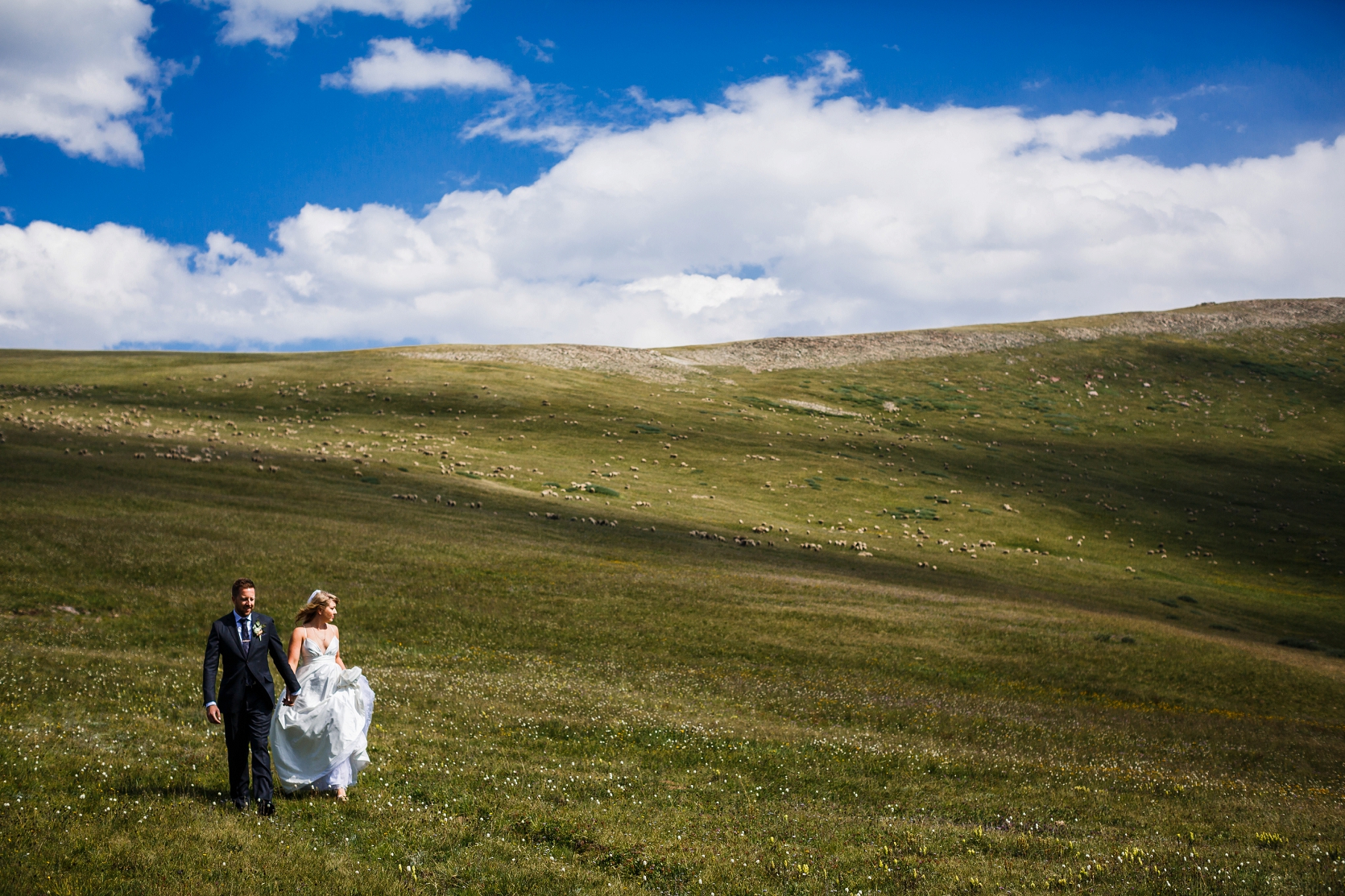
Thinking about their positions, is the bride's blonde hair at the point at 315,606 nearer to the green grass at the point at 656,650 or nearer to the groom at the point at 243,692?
the groom at the point at 243,692

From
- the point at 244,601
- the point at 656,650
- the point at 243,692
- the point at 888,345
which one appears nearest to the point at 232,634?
the point at 244,601

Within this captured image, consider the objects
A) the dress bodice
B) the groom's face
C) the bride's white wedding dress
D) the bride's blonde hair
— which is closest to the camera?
the groom's face

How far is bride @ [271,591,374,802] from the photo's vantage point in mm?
12570

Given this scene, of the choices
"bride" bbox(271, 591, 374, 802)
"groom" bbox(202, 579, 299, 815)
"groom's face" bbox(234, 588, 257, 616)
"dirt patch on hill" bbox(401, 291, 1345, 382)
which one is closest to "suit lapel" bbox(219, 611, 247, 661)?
"groom" bbox(202, 579, 299, 815)

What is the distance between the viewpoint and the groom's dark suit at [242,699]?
1209cm

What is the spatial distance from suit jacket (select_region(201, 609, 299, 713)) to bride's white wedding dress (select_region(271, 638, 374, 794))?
0.44 meters

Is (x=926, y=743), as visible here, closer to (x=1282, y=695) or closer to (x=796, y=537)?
(x=1282, y=695)

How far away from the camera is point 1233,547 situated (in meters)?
74.4

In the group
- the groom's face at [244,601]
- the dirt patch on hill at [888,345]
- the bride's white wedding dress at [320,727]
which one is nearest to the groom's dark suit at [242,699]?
the groom's face at [244,601]

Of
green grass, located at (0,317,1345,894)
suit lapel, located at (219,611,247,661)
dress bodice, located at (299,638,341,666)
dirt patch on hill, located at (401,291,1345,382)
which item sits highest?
dirt patch on hill, located at (401,291,1345,382)

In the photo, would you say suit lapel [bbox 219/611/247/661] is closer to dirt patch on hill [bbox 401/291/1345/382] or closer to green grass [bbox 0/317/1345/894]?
green grass [bbox 0/317/1345/894]

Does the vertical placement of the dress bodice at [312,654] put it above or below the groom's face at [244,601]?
below

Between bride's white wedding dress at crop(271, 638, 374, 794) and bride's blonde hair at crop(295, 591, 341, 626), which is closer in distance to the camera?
bride's white wedding dress at crop(271, 638, 374, 794)

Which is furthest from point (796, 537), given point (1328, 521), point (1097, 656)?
point (1328, 521)
